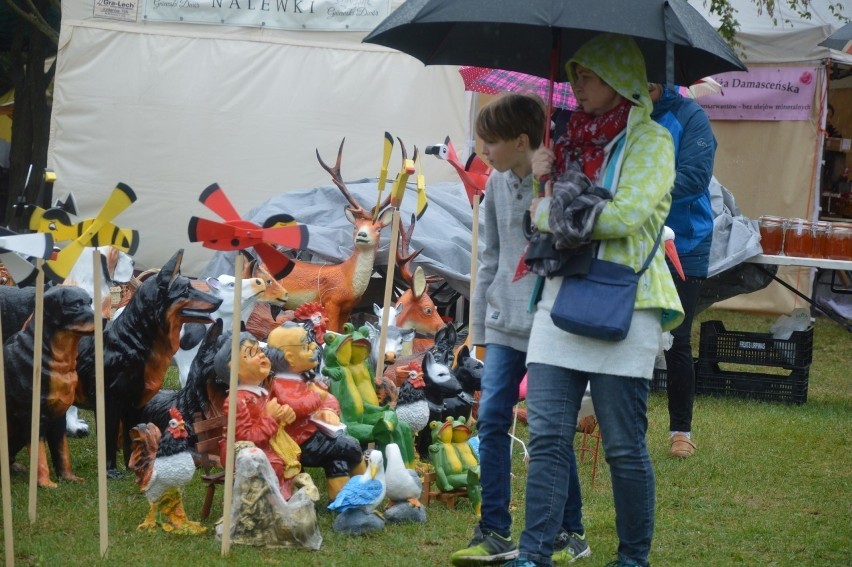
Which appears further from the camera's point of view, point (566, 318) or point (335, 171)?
point (335, 171)

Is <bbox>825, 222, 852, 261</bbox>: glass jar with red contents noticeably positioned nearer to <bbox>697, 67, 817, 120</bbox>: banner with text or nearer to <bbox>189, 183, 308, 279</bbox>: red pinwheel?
<bbox>697, 67, 817, 120</bbox>: banner with text

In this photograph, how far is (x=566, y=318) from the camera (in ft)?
10.6

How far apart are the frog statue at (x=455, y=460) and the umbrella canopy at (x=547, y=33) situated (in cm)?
158

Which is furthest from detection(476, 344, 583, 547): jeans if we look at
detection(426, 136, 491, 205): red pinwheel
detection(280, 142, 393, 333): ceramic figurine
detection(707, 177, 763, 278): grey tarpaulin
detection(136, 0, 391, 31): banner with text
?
detection(136, 0, 391, 31): banner with text

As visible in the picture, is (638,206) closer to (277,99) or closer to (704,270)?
(704,270)

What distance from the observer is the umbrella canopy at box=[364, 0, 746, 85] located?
3258 millimetres

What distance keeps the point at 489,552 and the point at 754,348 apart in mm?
4622

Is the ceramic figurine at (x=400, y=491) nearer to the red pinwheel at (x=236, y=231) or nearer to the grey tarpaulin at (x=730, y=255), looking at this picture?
the red pinwheel at (x=236, y=231)

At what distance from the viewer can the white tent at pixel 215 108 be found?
35.1 ft

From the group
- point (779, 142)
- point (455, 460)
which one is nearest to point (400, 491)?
point (455, 460)

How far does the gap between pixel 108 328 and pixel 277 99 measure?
618 centimetres

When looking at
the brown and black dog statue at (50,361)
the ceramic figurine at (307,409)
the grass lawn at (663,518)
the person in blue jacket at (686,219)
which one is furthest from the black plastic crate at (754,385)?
the brown and black dog statue at (50,361)

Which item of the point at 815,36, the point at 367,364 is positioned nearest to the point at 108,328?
the point at 367,364

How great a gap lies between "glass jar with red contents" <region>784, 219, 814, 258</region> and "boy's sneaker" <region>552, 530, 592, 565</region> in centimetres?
445
